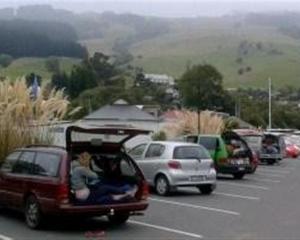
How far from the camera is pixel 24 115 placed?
1991cm

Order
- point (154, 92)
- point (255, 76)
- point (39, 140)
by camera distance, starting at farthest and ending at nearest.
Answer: point (255, 76) → point (154, 92) → point (39, 140)

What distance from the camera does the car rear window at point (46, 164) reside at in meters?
13.7

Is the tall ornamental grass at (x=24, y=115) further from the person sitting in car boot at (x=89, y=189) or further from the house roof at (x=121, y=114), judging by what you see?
the house roof at (x=121, y=114)

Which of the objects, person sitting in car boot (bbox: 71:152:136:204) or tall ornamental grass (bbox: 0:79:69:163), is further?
tall ornamental grass (bbox: 0:79:69:163)

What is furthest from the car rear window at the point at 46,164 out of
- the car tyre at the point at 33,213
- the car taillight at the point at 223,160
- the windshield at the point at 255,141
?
the windshield at the point at 255,141

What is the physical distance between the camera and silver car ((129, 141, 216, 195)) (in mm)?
21062

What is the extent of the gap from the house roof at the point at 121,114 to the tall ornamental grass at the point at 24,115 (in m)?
40.4

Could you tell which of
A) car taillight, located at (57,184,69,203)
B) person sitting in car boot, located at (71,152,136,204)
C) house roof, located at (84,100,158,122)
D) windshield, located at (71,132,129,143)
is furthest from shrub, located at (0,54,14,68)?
car taillight, located at (57,184,69,203)

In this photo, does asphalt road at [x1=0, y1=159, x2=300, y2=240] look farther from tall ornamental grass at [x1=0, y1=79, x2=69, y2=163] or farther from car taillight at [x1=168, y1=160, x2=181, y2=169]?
tall ornamental grass at [x1=0, y1=79, x2=69, y2=163]

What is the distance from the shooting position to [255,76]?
162875mm

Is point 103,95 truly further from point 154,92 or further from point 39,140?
point 39,140

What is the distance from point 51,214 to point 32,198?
70 centimetres

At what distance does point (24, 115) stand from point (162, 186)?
4.20m

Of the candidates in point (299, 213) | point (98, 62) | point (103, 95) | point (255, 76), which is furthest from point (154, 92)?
point (299, 213)
